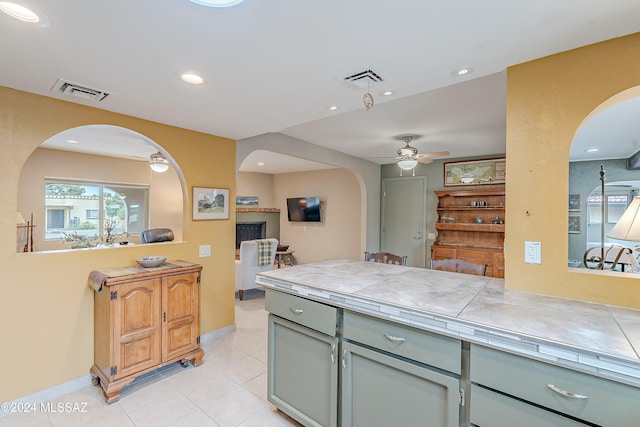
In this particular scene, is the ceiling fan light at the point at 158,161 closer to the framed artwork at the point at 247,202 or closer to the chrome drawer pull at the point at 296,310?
the framed artwork at the point at 247,202

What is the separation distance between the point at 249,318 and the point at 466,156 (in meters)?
4.86

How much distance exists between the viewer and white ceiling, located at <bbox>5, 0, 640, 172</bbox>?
1.25 metres

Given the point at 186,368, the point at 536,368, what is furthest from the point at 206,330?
the point at 536,368

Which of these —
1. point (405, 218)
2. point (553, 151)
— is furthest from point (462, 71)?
point (405, 218)

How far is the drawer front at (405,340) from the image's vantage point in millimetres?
1239

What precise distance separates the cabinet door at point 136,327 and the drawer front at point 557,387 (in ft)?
→ 7.99

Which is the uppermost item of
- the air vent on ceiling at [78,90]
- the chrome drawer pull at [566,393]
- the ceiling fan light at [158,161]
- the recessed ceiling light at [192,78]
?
the recessed ceiling light at [192,78]

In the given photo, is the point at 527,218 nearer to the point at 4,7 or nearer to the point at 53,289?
the point at 4,7

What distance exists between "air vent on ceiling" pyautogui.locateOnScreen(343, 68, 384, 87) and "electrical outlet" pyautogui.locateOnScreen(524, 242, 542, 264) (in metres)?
1.40

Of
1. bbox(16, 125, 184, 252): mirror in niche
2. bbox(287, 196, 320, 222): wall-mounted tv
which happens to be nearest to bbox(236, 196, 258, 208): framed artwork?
bbox(287, 196, 320, 222): wall-mounted tv

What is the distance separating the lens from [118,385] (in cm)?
221

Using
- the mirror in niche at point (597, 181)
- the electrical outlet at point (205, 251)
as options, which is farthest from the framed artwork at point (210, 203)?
the mirror in niche at point (597, 181)

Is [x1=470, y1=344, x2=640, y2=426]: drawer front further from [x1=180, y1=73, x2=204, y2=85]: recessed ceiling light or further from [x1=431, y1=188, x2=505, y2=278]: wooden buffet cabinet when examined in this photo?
[x1=431, y1=188, x2=505, y2=278]: wooden buffet cabinet

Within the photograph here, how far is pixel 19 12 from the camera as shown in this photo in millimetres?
1261
